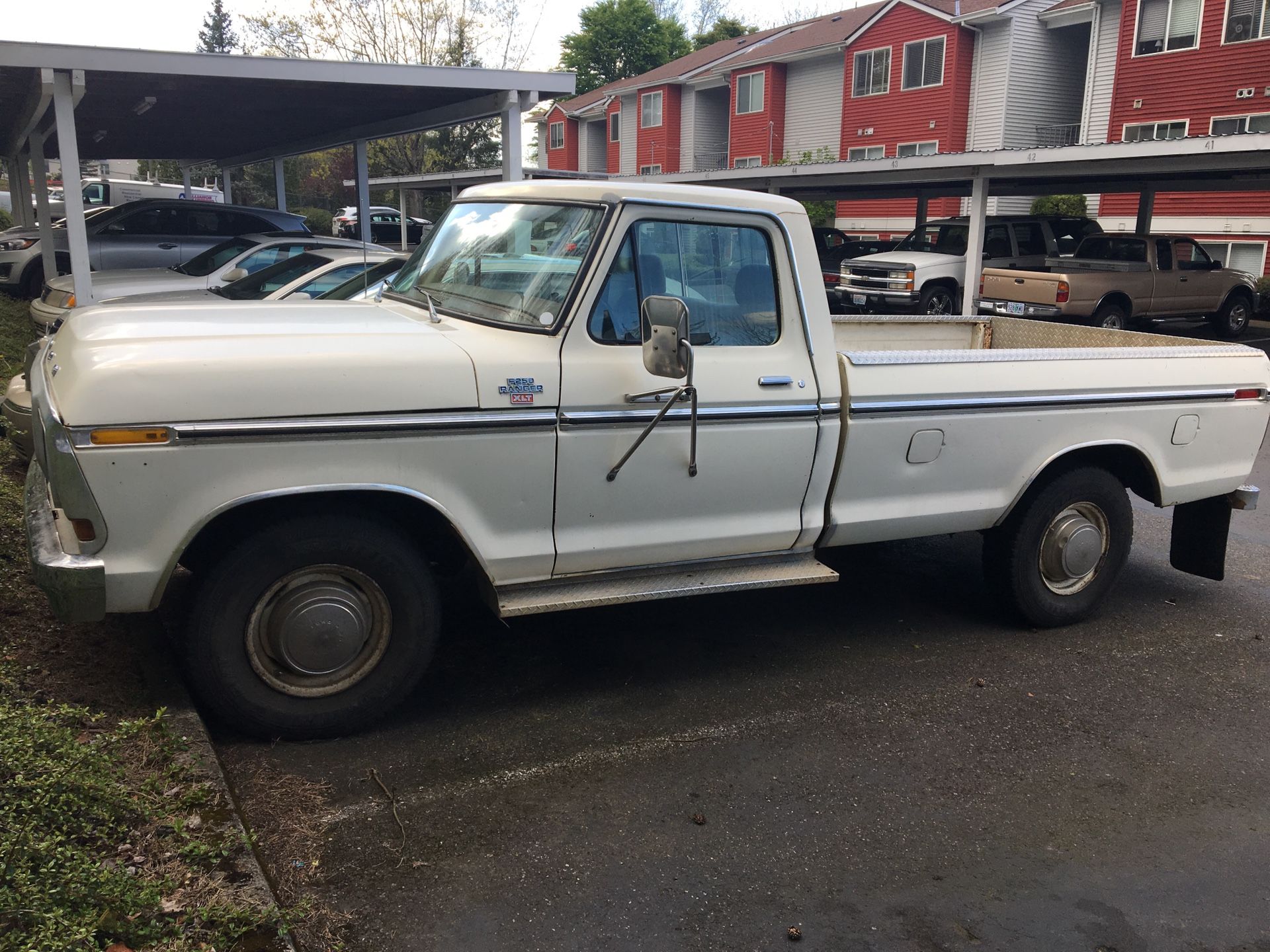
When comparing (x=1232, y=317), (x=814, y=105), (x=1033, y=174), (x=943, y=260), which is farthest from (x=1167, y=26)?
(x=943, y=260)

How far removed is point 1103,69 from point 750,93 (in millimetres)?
14330

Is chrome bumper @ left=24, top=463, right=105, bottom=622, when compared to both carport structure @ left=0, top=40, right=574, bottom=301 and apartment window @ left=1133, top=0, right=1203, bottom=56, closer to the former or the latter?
carport structure @ left=0, top=40, right=574, bottom=301

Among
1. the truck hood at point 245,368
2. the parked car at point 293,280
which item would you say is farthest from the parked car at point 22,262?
the truck hood at point 245,368

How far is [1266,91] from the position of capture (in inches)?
1017

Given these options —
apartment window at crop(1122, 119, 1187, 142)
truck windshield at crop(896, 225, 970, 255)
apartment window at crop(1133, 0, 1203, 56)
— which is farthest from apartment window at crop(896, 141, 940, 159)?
truck windshield at crop(896, 225, 970, 255)

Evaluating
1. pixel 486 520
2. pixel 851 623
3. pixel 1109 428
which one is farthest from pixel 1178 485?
pixel 486 520

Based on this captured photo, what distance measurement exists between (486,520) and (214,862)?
1473 mm

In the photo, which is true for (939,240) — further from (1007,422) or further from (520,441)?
(520,441)

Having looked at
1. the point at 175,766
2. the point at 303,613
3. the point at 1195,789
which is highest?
the point at 303,613

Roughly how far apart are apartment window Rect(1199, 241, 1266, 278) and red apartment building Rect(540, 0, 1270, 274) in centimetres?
5

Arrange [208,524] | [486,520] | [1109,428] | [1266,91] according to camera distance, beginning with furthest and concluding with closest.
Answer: [1266,91] < [1109,428] < [486,520] < [208,524]

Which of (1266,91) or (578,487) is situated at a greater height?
(1266,91)

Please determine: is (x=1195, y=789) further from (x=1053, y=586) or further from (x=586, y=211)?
(x=586, y=211)

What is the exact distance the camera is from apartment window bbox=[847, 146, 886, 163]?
35844mm
